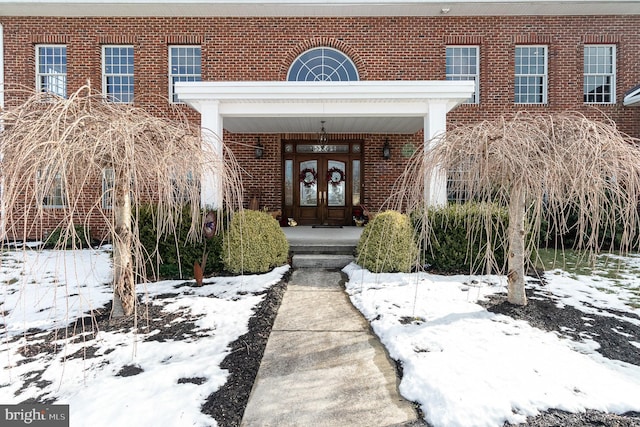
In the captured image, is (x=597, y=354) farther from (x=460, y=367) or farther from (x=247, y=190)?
(x=247, y=190)

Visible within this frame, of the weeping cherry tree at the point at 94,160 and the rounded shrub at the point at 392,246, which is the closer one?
the weeping cherry tree at the point at 94,160

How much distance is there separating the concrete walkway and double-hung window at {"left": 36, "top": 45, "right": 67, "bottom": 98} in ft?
32.8

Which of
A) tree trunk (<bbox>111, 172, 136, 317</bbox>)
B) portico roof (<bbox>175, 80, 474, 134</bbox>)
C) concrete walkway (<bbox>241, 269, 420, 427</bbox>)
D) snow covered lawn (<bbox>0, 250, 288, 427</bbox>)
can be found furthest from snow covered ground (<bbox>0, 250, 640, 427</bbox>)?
portico roof (<bbox>175, 80, 474, 134</bbox>)

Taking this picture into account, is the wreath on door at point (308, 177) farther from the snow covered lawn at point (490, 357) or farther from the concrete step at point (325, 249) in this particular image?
the snow covered lawn at point (490, 357)

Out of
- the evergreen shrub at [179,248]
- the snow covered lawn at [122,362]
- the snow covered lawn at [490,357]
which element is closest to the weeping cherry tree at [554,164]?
the snow covered lawn at [490,357]

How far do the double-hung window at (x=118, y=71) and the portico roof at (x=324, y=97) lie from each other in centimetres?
441

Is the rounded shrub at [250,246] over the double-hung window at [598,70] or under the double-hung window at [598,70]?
under

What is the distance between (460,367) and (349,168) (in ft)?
25.9

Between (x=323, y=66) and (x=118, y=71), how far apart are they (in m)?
5.72

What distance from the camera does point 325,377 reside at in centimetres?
274

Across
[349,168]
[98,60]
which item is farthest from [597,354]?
[98,60]

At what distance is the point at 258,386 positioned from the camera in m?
2.61

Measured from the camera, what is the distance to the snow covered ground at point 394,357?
90.7 inches

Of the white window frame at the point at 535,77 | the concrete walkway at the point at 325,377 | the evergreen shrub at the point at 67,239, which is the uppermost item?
the white window frame at the point at 535,77
